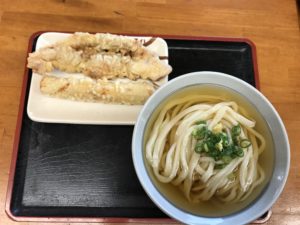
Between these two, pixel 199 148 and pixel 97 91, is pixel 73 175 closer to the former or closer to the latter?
pixel 97 91

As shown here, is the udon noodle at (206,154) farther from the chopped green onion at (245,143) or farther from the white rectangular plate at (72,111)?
the white rectangular plate at (72,111)

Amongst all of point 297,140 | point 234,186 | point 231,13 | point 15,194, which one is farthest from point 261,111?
point 15,194

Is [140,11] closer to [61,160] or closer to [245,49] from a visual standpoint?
[245,49]

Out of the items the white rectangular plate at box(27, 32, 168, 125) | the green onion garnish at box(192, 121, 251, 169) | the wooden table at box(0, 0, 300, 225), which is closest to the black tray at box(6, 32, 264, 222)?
the white rectangular plate at box(27, 32, 168, 125)

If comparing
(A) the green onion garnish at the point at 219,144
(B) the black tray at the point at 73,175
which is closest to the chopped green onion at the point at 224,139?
(A) the green onion garnish at the point at 219,144

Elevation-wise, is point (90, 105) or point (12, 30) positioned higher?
point (12, 30)

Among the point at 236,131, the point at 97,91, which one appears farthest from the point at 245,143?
the point at 97,91
